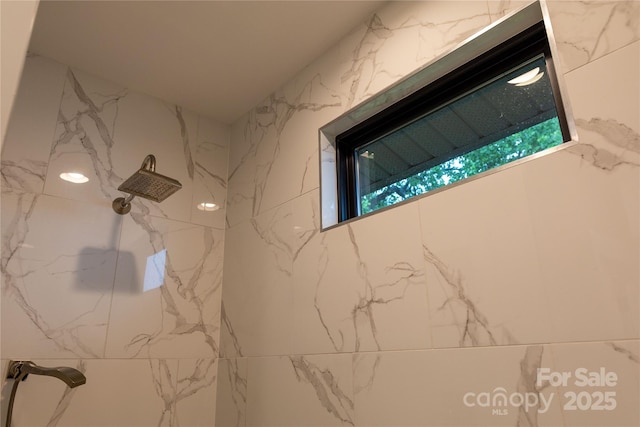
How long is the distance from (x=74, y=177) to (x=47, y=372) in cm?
71

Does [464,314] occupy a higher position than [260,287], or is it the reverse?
[260,287]

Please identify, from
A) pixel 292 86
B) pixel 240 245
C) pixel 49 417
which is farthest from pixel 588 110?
pixel 49 417

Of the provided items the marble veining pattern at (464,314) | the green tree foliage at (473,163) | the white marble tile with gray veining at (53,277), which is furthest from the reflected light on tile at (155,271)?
the marble veining pattern at (464,314)

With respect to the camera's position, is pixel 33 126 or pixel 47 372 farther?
pixel 33 126

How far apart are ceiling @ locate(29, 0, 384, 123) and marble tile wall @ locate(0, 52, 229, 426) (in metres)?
0.12

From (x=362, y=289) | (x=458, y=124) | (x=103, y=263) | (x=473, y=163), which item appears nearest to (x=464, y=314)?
(x=362, y=289)

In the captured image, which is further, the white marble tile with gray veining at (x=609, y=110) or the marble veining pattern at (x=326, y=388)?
the marble veining pattern at (x=326, y=388)

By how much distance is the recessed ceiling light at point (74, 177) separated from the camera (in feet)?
5.29

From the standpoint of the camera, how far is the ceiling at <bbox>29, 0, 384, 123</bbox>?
4.86 ft

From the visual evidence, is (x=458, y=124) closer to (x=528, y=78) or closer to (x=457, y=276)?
(x=528, y=78)

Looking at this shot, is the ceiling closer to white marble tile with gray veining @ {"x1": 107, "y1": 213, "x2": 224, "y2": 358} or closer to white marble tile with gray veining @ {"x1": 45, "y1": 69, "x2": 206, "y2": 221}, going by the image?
white marble tile with gray veining @ {"x1": 45, "y1": 69, "x2": 206, "y2": 221}

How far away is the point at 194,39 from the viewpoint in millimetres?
1617

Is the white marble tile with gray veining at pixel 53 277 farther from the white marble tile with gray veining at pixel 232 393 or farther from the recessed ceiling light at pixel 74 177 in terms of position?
the white marble tile with gray veining at pixel 232 393

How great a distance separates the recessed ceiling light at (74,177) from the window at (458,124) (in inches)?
36.8
